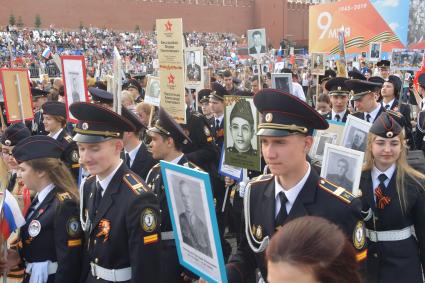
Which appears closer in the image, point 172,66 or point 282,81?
point 172,66

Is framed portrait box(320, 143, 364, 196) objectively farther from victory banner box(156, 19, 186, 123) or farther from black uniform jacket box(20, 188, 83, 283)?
victory banner box(156, 19, 186, 123)

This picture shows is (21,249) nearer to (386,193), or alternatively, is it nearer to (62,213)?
(62,213)

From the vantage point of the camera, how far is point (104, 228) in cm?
305

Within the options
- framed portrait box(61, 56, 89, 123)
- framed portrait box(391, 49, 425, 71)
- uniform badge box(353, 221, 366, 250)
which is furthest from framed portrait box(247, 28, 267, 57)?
uniform badge box(353, 221, 366, 250)

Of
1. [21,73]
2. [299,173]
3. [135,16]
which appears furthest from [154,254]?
[135,16]

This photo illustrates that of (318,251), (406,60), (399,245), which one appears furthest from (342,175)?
(406,60)

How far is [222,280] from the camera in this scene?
2.25 meters

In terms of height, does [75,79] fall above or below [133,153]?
above

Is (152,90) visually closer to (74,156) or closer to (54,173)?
(74,156)

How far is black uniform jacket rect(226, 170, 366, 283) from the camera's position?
2.53m

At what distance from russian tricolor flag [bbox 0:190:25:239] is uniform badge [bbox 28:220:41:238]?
8 centimetres

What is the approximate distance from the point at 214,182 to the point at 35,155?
331 cm

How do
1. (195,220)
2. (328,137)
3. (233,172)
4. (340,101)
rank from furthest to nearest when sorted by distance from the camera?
(340,101), (233,172), (328,137), (195,220)

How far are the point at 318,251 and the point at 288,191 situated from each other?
1175 millimetres
